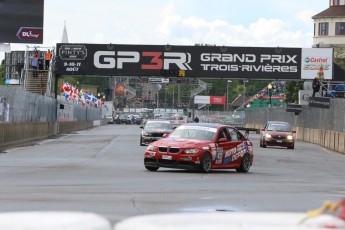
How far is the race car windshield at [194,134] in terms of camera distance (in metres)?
23.3

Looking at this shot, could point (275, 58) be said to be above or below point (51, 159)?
above

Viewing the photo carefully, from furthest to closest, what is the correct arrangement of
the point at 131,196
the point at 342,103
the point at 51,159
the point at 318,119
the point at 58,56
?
the point at 58,56
the point at 318,119
the point at 342,103
the point at 51,159
the point at 131,196

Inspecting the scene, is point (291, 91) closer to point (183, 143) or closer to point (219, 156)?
point (219, 156)

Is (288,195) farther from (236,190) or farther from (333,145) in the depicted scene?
(333,145)

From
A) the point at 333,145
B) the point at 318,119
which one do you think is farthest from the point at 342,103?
the point at 318,119

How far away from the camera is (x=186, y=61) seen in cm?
5925

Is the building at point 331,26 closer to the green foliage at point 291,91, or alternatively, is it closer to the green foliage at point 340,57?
the green foliage at point 340,57

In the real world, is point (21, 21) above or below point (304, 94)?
→ above

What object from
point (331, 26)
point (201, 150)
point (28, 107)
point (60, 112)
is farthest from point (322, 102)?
point (331, 26)

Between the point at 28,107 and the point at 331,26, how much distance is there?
79636 millimetres

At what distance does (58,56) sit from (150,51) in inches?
242

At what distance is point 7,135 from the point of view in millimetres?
39375

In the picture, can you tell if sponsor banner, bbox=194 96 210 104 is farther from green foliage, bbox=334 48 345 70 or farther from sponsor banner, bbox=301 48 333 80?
sponsor banner, bbox=301 48 333 80

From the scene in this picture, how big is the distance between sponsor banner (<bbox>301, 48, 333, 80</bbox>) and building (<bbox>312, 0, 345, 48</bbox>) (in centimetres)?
5949
